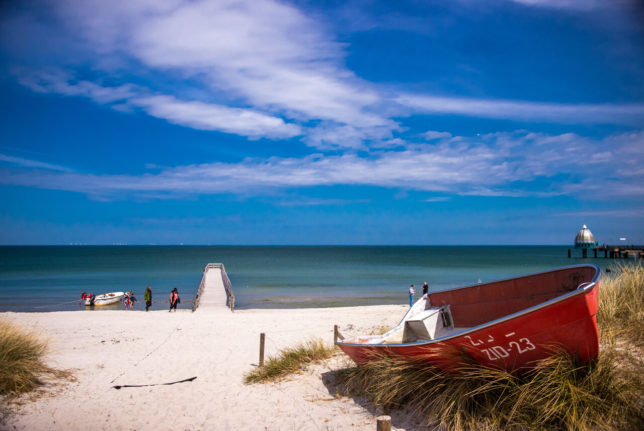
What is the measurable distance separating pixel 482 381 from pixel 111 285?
138 feet

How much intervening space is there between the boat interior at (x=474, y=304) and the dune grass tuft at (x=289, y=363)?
1.36m

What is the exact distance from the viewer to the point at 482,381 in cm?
562

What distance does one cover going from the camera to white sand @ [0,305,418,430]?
6801mm

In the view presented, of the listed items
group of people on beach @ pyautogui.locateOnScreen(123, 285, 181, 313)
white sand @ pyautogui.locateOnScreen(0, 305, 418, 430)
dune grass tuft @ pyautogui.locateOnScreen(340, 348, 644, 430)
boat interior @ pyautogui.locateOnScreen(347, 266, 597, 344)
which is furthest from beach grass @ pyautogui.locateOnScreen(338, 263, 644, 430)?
group of people on beach @ pyautogui.locateOnScreen(123, 285, 181, 313)

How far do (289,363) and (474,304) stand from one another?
392 cm

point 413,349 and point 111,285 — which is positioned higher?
point 413,349

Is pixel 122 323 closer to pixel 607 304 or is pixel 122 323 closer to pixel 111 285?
pixel 607 304

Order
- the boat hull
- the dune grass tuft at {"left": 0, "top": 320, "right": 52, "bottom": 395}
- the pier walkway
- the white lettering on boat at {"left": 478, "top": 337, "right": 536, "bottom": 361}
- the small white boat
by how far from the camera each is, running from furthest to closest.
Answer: the boat hull, the small white boat, the pier walkway, the dune grass tuft at {"left": 0, "top": 320, "right": 52, "bottom": 395}, the white lettering on boat at {"left": 478, "top": 337, "right": 536, "bottom": 361}

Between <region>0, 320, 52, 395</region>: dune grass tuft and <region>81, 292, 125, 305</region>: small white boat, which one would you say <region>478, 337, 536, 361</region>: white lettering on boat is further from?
<region>81, 292, 125, 305</region>: small white boat

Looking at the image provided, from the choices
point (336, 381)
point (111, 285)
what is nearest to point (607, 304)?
point (336, 381)

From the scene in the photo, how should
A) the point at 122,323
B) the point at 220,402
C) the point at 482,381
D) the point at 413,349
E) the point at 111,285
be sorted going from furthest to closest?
the point at 111,285, the point at 122,323, the point at 220,402, the point at 413,349, the point at 482,381

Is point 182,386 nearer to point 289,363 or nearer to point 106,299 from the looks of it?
point 289,363

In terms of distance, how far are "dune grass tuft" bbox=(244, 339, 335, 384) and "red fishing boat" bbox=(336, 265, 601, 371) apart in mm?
1400

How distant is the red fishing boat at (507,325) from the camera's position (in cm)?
492
